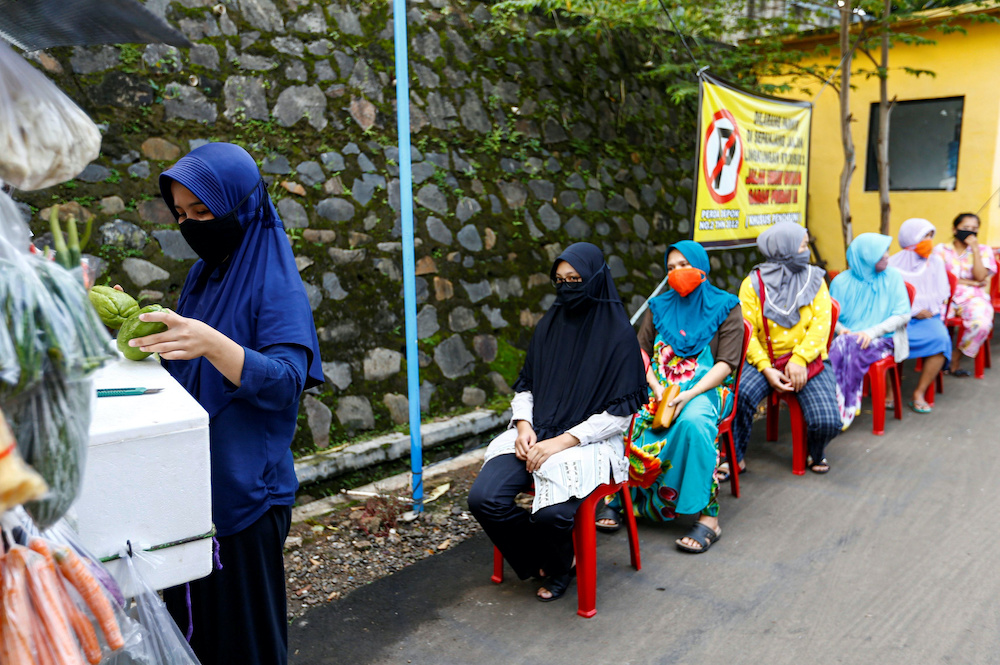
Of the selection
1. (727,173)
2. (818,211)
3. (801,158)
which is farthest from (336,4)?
(818,211)

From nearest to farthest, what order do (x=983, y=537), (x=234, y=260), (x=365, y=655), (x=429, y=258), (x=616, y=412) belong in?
(x=234, y=260) → (x=365, y=655) → (x=616, y=412) → (x=983, y=537) → (x=429, y=258)

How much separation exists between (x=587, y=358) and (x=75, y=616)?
2447 millimetres

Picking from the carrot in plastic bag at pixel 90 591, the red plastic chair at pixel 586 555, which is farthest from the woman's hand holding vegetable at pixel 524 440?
the carrot in plastic bag at pixel 90 591

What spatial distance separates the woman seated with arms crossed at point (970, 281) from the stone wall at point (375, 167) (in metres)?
2.86

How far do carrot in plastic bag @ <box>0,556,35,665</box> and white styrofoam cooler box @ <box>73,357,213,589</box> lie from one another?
8.6 inches

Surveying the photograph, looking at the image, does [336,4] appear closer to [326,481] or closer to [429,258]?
[429,258]

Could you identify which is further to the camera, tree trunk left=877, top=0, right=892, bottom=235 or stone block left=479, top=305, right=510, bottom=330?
tree trunk left=877, top=0, right=892, bottom=235

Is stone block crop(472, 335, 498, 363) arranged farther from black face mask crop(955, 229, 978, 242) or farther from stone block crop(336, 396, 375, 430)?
black face mask crop(955, 229, 978, 242)

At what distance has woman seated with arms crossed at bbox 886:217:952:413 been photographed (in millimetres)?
5965

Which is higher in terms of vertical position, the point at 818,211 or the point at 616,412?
the point at 818,211

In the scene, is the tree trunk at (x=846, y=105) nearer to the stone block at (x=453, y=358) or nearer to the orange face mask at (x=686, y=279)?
the orange face mask at (x=686, y=279)

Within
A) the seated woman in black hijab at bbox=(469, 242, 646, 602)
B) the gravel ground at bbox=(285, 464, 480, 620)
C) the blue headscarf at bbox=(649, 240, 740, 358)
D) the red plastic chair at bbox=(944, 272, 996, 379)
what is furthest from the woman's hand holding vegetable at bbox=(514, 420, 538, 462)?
the red plastic chair at bbox=(944, 272, 996, 379)

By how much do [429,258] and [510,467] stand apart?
2306 millimetres

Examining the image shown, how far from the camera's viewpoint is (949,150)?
8594 mm
